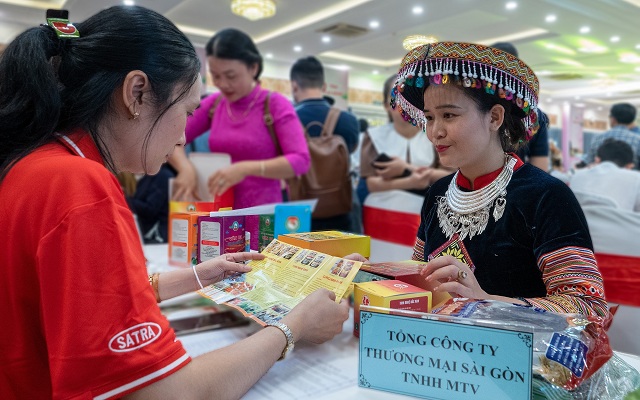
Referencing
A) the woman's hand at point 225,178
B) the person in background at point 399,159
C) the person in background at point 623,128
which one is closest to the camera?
the woman's hand at point 225,178

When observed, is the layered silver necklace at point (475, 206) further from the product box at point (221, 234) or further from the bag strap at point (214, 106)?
the bag strap at point (214, 106)

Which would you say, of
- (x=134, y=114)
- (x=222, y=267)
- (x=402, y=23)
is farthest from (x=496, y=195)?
(x=402, y=23)

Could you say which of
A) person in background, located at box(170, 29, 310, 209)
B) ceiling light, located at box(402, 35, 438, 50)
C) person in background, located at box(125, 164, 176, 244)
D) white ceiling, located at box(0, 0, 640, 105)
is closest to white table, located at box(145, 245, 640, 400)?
ceiling light, located at box(402, 35, 438, 50)

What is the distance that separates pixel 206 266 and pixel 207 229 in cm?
9

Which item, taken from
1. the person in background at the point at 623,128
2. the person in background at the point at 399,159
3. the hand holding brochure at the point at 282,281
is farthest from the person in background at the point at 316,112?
the person in background at the point at 623,128

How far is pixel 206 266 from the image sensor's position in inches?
42.4

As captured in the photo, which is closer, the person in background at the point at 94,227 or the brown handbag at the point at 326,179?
the person in background at the point at 94,227

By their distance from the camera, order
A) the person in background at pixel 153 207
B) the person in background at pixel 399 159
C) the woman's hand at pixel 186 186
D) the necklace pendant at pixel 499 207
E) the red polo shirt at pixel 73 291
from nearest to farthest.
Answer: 1. the red polo shirt at pixel 73 291
2. the necklace pendant at pixel 499 207
3. the woman's hand at pixel 186 186
4. the person in background at pixel 399 159
5. the person in background at pixel 153 207

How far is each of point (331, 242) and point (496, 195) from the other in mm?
446

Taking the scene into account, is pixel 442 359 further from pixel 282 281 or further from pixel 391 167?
pixel 391 167

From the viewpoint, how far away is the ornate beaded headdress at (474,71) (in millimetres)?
1051

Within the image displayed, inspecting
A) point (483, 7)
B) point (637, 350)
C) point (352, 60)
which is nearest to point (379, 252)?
point (637, 350)

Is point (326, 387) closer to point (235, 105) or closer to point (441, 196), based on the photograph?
point (441, 196)

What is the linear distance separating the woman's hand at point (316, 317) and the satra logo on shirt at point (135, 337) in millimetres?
243
